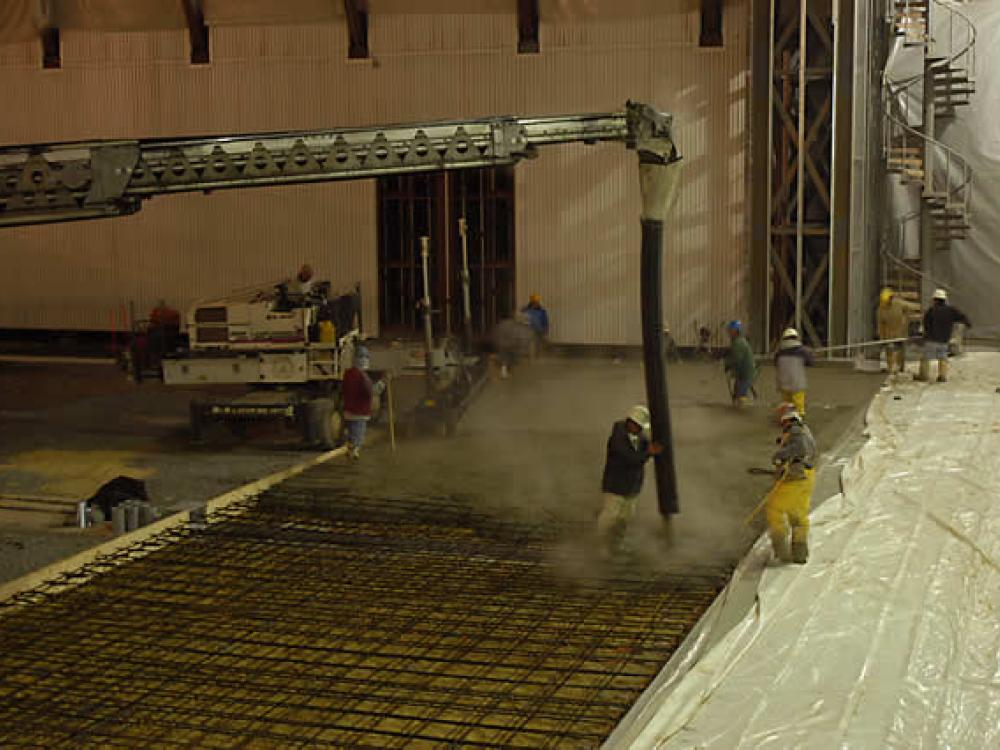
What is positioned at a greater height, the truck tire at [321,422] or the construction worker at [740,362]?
the construction worker at [740,362]

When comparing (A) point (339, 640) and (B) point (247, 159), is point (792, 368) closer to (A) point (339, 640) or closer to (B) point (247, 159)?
(B) point (247, 159)

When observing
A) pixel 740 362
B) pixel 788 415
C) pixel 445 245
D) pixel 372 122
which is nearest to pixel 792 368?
pixel 740 362

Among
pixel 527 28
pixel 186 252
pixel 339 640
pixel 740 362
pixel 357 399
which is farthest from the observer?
pixel 186 252

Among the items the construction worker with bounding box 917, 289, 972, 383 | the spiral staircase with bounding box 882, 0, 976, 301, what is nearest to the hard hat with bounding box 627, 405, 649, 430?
the construction worker with bounding box 917, 289, 972, 383

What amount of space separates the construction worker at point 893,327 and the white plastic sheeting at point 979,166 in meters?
3.72

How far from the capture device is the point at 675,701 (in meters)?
8.59

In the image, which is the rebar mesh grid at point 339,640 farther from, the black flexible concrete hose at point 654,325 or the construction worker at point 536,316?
the construction worker at point 536,316

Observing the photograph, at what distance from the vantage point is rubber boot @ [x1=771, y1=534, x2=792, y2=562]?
1153 cm

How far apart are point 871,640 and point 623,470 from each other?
3.33 m

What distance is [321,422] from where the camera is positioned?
17.8 m

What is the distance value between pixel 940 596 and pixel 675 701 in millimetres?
3297

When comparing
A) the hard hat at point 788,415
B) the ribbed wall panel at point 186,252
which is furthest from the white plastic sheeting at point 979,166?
the hard hat at point 788,415

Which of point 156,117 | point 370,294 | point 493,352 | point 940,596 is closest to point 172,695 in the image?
point 940,596

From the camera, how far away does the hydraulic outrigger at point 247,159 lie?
1362cm
